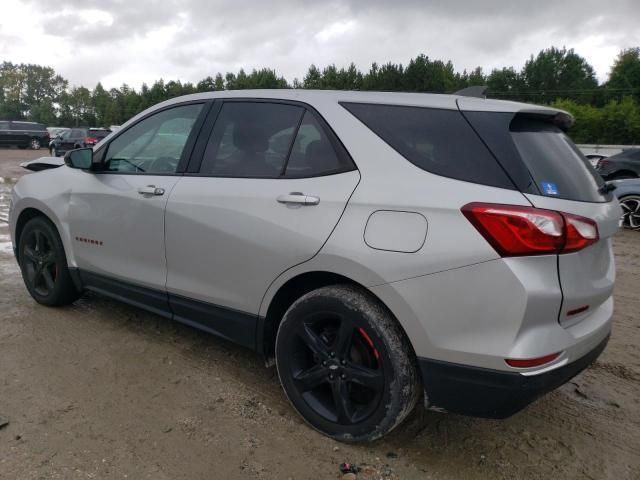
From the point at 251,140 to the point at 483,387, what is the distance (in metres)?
1.82

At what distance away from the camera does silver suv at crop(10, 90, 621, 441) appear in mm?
2121

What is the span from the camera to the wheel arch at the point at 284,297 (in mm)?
2610

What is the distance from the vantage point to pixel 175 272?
3207 millimetres

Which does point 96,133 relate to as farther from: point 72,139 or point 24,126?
point 24,126

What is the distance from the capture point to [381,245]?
7.61 ft

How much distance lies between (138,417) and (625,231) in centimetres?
934

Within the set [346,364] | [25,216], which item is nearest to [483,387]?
[346,364]

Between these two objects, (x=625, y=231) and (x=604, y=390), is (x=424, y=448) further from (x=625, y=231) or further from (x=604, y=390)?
(x=625, y=231)

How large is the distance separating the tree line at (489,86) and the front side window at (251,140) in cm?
4026

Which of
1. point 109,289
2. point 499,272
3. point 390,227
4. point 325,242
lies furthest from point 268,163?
point 109,289

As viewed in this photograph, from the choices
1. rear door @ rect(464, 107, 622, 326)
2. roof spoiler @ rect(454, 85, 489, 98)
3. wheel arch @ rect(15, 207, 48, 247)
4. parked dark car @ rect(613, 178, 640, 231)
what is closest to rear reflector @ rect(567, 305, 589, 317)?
rear door @ rect(464, 107, 622, 326)

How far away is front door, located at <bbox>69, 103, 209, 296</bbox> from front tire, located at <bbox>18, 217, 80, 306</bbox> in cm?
27

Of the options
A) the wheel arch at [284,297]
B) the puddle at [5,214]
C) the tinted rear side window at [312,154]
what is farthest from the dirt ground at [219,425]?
the puddle at [5,214]

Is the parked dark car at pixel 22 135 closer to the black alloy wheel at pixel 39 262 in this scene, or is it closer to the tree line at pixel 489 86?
the tree line at pixel 489 86
